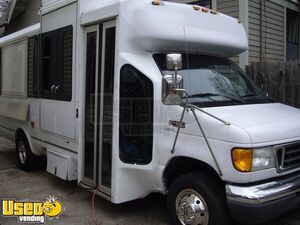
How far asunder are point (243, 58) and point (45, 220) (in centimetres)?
545

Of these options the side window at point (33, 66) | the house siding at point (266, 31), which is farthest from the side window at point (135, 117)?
the house siding at point (266, 31)

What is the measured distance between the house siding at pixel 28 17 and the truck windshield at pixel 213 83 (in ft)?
39.6

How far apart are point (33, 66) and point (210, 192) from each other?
443 centimetres

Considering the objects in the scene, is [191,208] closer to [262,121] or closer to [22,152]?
[262,121]

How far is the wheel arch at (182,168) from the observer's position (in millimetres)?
4031

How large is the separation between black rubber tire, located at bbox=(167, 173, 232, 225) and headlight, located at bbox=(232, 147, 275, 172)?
42cm

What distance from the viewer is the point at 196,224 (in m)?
3.98

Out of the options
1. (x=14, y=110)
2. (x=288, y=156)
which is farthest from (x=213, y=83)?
(x=14, y=110)

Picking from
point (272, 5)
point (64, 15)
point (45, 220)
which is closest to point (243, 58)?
point (272, 5)

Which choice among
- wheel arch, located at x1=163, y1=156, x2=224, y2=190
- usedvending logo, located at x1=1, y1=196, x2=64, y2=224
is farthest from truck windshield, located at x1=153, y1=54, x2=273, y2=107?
usedvending logo, located at x1=1, y1=196, x2=64, y2=224

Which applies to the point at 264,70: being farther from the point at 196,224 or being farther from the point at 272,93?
the point at 196,224

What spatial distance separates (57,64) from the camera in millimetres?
6020

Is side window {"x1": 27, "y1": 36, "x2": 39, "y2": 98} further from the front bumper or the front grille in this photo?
the front grille

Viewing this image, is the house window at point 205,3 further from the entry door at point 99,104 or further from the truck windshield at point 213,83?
the entry door at point 99,104
